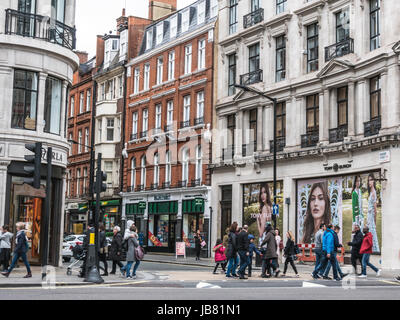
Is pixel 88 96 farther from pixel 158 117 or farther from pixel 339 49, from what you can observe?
pixel 339 49

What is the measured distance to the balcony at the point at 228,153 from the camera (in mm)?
40062

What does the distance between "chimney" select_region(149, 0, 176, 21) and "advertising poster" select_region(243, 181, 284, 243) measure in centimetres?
2098

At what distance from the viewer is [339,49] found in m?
32.5

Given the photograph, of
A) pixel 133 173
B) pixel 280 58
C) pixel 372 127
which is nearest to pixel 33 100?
pixel 372 127

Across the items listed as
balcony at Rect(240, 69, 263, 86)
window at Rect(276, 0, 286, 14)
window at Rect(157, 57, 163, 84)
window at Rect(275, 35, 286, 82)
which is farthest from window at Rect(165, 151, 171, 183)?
window at Rect(276, 0, 286, 14)

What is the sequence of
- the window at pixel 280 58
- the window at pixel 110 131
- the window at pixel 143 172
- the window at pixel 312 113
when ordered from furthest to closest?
the window at pixel 110 131 < the window at pixel 143 172 < the window at pixel 280 58 < the window at pixel 312 113

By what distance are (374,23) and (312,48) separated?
14.5ft

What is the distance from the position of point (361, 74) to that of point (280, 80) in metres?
6.43

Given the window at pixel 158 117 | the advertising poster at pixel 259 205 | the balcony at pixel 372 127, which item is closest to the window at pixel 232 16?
the window at pixel 158 117

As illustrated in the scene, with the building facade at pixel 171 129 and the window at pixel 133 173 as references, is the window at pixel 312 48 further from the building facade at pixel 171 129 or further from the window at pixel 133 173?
the window at pixel 133 173

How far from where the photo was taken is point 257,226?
1496 inches

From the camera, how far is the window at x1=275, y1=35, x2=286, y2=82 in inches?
1441

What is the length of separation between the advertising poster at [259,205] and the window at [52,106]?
14.4 meters

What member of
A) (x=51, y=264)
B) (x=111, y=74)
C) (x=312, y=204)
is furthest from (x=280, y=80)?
(x=111, y=74)
